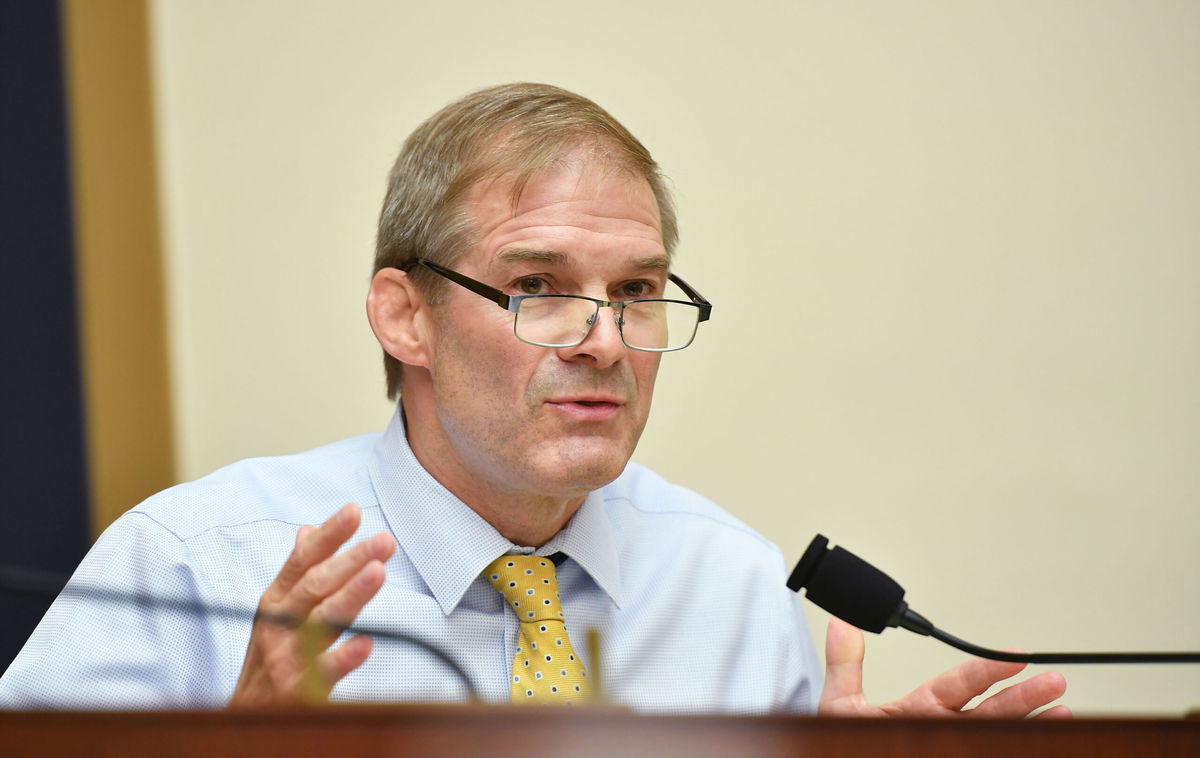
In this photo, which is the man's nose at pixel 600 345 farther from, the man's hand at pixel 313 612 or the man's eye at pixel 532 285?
the man's hand at pixel 313 612

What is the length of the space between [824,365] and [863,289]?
0.16m

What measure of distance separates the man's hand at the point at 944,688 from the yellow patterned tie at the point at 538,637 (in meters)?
0.28

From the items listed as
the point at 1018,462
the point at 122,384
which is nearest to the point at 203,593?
the point at 122,384

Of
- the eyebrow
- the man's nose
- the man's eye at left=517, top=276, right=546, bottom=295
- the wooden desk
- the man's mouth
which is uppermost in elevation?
the eyebrow

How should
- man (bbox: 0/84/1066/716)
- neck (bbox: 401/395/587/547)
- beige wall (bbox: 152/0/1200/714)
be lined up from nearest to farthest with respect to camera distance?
man (bbox: 0/84/1066/716), neck (bbox: 401/395/587/547), beige wall (bbox: 152/0/1200/714)

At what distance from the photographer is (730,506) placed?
195cm

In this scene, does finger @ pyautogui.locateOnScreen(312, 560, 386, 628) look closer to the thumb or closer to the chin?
the chin

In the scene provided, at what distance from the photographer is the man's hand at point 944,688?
3.34ft

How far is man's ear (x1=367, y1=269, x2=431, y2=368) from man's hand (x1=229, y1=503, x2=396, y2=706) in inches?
19.0

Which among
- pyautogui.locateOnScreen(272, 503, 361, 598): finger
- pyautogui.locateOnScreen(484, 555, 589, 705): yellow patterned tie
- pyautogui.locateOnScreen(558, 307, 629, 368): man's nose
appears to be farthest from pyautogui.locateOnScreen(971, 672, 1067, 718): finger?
pyautogui.locateOnScreen(272, 503, 361, 598): finger

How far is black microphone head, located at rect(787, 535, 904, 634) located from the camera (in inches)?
35.0

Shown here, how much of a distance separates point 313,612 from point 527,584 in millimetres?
431

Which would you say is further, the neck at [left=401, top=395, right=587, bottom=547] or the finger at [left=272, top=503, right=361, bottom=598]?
the neck at [left=401, top=395, right=587, bottom=547]

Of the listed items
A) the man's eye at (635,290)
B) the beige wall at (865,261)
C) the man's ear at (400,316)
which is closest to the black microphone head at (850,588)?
the man's eye at (635,290)
